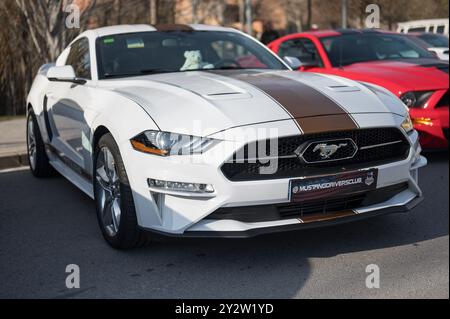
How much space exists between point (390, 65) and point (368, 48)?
82cm

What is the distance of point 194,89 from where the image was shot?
4.37m

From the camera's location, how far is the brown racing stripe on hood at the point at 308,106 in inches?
153

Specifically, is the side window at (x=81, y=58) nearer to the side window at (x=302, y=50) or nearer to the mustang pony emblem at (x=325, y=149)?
the mustang pony emblem at (x=325, y=149)

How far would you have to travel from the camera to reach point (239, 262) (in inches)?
159

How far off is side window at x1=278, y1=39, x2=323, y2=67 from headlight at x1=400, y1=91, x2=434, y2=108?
1.63 meters

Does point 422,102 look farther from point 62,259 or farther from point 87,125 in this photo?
point 62,259

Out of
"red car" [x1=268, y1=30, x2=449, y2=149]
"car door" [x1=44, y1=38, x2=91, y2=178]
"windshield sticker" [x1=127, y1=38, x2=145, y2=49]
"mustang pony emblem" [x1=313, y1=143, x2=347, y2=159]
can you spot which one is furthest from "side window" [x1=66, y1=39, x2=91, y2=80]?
"red car" [x1=268, y1=30, x2=449, y2=149]

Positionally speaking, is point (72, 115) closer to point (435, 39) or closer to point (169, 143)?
point (169, 143)

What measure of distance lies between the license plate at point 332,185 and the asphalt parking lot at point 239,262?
0.43m

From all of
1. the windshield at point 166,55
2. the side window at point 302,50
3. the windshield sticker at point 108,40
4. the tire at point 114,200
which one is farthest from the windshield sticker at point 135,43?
the side window at point 302,50

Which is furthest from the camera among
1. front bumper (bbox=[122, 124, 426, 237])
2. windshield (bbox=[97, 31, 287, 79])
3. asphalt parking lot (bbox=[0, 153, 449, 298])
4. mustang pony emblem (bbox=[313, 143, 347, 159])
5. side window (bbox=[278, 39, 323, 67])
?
side window (bbox=[278, 39, 323, 67])

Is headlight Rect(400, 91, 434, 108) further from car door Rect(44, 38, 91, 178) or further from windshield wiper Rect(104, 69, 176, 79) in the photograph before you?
car door Rect(44, 38, 91, 178)

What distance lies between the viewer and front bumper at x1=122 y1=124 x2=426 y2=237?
3.71m

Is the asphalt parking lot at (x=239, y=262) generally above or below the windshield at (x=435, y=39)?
below
